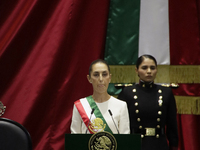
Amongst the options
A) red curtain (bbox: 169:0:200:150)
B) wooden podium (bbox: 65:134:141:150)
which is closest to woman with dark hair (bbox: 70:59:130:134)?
wooden podium (bbox: 65:134:141:150)

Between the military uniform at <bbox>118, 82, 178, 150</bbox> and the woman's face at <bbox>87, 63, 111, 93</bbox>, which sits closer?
the woman's face at <bbox>87, 63, 111, 93</bbox>

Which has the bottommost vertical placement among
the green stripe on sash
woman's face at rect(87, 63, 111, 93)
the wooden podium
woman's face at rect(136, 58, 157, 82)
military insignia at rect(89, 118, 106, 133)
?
the wooden podium

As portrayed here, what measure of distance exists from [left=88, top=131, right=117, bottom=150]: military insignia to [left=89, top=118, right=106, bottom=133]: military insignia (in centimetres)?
27

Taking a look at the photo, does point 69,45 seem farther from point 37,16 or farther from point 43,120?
point 43,120

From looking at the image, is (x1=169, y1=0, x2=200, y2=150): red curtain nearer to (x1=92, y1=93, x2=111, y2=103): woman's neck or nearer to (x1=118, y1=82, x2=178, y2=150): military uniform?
(x1=118, y1=82, x2=178, y2=150): military uniform

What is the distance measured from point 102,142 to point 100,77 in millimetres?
408

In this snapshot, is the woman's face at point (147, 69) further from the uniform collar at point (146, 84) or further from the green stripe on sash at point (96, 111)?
the green stripe on sash at point (96, 111)

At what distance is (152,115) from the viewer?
1706 mm

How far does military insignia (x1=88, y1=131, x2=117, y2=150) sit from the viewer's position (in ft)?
3.69

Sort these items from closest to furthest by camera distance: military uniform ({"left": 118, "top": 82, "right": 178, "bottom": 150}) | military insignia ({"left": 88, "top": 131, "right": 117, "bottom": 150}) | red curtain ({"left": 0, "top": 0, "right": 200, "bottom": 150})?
military insignia ({"left": 88, "top": 131, "right": 117, "bottom": 150}), military uniform ({"left": 118, "top": 82, "right": 178, "bottom": 150}), red curtain ({"left": 0, "top": 0, "right": 200, "bottom": 150})

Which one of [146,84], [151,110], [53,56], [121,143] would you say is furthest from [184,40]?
[121,143]

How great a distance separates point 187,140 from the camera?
6.89 ft

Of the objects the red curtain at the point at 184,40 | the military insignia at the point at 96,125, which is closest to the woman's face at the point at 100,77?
the military insignia at the point at 96,125

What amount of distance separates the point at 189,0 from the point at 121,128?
4.14 feet
